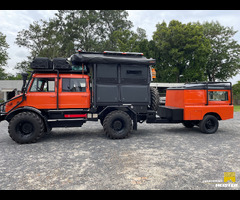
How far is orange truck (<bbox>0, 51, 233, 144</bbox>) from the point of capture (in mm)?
5875

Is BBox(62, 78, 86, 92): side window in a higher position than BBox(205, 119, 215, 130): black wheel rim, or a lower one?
higher

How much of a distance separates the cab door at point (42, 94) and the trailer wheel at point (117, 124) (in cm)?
211

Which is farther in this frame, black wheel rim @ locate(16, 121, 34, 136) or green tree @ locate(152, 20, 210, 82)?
green tree @ locate(152, 20, 210, 82)

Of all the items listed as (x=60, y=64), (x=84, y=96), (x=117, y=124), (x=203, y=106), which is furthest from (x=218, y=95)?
(x=60, y=64)

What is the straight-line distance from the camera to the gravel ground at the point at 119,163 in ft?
10.8

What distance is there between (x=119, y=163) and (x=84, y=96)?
3.07 metres

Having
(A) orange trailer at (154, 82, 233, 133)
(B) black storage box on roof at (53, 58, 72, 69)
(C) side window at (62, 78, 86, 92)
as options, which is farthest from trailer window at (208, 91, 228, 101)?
(B) black storage box on roof at (53, 58, 72, 69)

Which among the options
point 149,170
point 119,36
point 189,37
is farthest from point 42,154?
point 119,36

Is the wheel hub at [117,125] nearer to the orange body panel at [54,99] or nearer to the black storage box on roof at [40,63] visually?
the orange body panel at [54,99]

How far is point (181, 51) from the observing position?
27.7 m

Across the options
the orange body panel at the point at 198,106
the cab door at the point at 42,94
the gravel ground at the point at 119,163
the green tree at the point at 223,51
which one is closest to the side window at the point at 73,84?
the cab door at the point at 42,94

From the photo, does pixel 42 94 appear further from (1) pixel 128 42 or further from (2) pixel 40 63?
(1) pixel 128 42

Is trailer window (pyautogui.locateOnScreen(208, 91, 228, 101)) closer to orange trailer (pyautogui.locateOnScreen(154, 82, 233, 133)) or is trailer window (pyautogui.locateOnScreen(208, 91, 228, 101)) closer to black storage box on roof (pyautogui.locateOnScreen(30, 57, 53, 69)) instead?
orange trailer (pyautogui.locateOnScreen(154, 82, 233, 133))

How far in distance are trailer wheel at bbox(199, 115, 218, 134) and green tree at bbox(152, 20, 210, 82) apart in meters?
21.8
